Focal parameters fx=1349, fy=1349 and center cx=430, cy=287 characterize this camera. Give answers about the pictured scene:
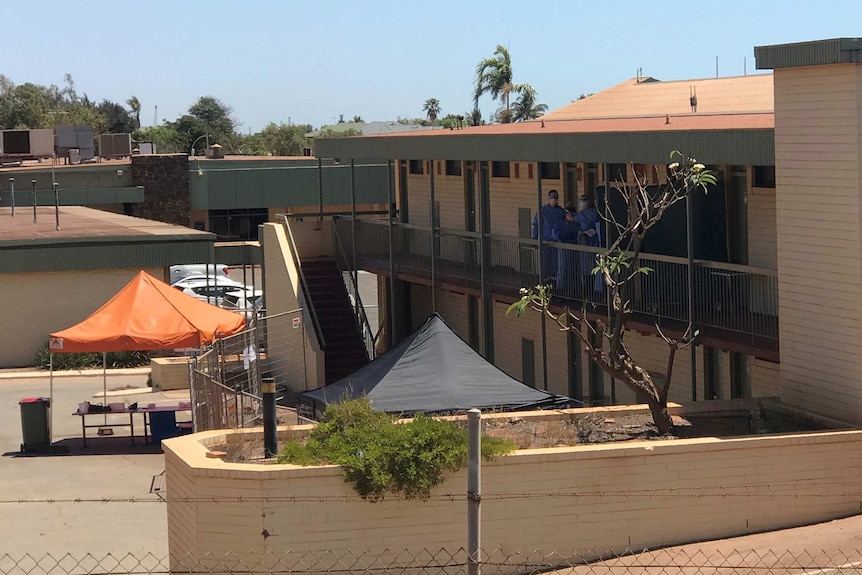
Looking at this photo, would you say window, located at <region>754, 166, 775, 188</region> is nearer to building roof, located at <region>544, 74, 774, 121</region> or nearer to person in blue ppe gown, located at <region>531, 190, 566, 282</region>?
building roof, located at <region>544, 74, 774, 121</region>

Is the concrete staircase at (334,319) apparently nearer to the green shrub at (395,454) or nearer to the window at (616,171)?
the window at (616,171)

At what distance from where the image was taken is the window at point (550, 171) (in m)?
Result: 24.3

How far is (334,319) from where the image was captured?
89.2ft

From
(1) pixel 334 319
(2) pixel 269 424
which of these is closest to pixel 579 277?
(1) pixel 334 319

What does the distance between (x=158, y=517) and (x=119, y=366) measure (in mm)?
14416

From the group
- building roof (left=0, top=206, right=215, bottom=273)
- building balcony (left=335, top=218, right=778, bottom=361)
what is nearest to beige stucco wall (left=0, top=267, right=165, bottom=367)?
building roof (left=0, top=206, right=215, bottom=273)

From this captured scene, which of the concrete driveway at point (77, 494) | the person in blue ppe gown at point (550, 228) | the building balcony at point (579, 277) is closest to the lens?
the concrete driveway at point (77, 494)

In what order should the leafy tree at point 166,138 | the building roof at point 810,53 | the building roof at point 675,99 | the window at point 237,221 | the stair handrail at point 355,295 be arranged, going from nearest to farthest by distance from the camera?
the building roof at point 810,53, the building roof at point 675,99, the stair handrail at point 355,295, the window at point 237,221, the leafy tree at point 166,138

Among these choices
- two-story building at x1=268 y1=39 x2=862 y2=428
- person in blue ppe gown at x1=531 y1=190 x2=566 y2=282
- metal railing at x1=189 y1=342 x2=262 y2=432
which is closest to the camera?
two-story building at x1=268 y1=39 x2=862 y2=428

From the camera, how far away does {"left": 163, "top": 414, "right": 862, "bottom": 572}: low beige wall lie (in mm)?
12438

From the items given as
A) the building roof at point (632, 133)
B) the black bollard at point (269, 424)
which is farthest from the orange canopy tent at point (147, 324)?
the black bollard at point (269, 424)

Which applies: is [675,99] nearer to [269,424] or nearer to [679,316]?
[679,316]

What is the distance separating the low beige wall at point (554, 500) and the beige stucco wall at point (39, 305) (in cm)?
1835

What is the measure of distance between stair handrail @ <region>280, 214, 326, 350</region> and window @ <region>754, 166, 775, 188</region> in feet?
32.3
